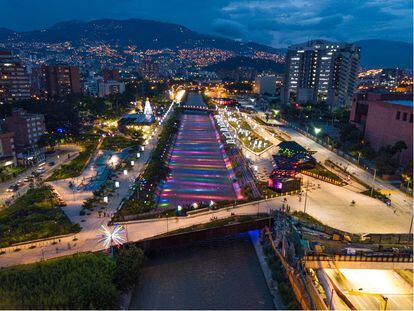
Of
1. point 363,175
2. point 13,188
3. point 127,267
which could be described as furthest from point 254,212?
point 13,188

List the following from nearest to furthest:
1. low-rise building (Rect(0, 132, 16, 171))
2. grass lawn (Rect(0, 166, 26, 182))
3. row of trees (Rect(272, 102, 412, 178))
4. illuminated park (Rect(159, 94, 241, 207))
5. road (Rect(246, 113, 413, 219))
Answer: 1. road (Rect(246, 113, 413, 219))
2. illuminated park (Rect(159, 94, 241, 207))
3. grass lawn (Rect(0, 166, 26, 182))
4. low-rise building (Rect(0, 132, 16, 171))
5. row of trees (Rect(272, 102, 412, 178))

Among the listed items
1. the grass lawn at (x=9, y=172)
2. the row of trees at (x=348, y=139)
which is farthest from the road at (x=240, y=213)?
the grass lawn at (x=9, y=172)

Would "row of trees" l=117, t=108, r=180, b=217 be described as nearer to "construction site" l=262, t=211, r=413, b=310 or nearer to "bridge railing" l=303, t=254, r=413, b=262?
"construction site" l=262, t=211, r=413, b=310

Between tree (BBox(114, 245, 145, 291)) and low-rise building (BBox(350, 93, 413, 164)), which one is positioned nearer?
tree (BBox(114, 245, 145, 291))

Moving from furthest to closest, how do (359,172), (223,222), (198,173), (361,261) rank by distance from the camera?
(198,173) < (359,172) < (223,222) < (361,261)

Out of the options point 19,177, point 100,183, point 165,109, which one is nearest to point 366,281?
point 100,183

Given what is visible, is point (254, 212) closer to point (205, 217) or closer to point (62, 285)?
point (205, 217)

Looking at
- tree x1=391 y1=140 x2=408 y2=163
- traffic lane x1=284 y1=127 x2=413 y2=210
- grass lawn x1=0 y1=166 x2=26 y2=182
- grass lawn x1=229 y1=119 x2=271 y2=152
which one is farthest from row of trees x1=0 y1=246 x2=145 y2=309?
grass lawn x1=229 y1=119 x2=271 y2=152
